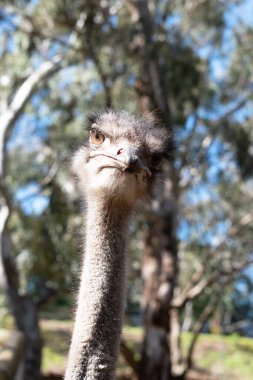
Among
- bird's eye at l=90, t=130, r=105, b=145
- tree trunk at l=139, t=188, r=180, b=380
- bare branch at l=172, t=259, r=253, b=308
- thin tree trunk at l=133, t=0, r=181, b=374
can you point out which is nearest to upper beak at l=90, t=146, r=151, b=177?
bird's eye at l=90, t=130, r=105, b=145

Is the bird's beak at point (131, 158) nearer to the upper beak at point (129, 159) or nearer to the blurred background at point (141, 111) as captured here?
the upper beak at point (129, 159)

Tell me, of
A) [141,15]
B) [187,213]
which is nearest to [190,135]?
[141,15]

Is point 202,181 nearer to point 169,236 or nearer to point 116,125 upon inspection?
point 169,236

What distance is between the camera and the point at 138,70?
8375 mm

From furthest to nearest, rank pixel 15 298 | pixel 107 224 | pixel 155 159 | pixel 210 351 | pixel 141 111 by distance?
1. pixel 210 351
2. pixel 141 111
3. pixel 15 298
4. pixel 155 159
5. pixel 107 224

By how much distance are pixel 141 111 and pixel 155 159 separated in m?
5.31

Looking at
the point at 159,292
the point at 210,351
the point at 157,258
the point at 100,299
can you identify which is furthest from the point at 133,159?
the point at 210,351

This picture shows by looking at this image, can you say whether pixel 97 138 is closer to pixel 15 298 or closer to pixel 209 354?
pixel 15 298

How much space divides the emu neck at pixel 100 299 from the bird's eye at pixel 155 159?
22 cm

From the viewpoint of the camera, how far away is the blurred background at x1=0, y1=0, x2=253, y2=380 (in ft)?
25.2

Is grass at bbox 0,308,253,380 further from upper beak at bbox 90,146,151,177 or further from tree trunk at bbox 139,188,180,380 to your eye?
upper beak at bbox 90,146,151,177

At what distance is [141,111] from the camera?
7.28m

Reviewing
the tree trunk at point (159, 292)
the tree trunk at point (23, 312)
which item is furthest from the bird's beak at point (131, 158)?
the tree trunk at point (159, 292)

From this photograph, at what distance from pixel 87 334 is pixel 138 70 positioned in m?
6.99
